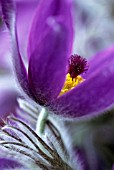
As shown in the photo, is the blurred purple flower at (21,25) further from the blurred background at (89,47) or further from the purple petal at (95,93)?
the purple petal at (95,93)

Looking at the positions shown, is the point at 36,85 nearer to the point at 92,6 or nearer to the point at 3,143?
the point at 3,143

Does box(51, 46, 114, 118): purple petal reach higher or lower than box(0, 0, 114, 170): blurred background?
lower

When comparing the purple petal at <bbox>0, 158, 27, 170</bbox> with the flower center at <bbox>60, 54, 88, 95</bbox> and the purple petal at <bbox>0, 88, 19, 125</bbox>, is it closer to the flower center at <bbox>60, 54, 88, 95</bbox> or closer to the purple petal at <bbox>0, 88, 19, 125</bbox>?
the flower center at <bbox>60, 54, 88, 95</bbox>

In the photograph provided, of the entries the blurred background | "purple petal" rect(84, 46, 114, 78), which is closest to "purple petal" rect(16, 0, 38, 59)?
the blurred background

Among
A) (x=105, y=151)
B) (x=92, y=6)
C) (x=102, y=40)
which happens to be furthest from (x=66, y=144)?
(x=92, y=6)

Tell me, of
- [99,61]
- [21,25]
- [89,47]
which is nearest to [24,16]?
[21,25]

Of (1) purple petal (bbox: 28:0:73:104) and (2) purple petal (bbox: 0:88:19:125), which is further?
(2) purple petal (bbox: 0:88:19:125)

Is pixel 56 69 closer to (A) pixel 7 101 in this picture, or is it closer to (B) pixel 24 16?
(A) pixel 7 101
